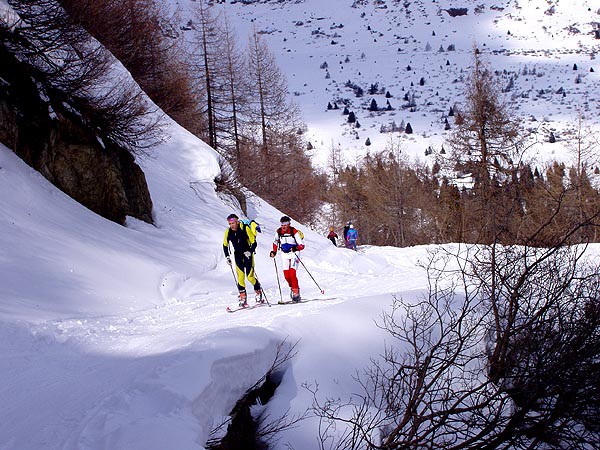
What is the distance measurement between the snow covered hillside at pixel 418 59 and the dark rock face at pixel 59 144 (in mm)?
48194

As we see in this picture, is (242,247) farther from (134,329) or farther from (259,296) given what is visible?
(134,329)

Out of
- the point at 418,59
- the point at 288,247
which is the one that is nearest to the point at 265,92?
the point at 288,247

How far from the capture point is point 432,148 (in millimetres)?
57844

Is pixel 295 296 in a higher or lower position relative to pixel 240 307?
higher

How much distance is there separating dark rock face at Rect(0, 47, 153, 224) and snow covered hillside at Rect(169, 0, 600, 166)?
158 ft

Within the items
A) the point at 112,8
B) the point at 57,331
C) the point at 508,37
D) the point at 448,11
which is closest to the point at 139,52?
the point at 112,8

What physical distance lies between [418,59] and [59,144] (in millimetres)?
100409

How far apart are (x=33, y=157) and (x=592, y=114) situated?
2900 inches

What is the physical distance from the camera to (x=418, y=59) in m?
99.3

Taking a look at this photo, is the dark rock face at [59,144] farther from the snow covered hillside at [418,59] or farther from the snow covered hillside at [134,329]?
the snow covered hillside at [418,59]

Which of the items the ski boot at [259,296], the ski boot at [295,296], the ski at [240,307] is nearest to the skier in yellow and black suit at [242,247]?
the ski boot at [259,296]

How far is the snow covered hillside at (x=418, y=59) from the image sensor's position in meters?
68.4

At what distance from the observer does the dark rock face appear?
10062 mm

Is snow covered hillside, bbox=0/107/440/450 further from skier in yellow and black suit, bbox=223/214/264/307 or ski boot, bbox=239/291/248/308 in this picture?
skier in yellow and black suit, bbox=223/214/264/307
